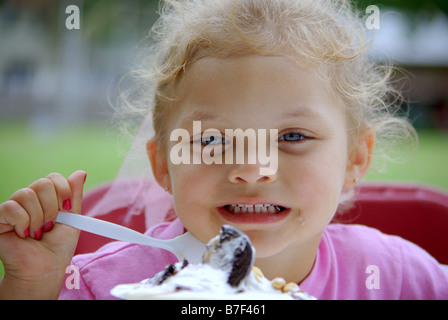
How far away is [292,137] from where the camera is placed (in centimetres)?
50

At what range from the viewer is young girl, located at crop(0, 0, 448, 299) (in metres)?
0.49

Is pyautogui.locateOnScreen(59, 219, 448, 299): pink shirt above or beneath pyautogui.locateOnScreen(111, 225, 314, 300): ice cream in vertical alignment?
beneath

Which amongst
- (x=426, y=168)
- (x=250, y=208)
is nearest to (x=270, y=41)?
(x=250, y=208)

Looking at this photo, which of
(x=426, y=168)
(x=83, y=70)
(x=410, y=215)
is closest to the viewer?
(x=410, y=215)

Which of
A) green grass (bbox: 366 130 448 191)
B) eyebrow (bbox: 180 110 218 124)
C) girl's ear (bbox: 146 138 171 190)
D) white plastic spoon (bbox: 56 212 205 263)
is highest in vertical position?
eyebrow (bbox: 180 110 218 124)

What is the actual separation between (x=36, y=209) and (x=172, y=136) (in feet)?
0.59

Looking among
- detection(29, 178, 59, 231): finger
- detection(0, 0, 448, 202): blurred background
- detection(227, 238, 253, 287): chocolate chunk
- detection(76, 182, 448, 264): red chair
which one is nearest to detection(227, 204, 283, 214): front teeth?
detection(227, 238, 253, 287): chocolate chunk

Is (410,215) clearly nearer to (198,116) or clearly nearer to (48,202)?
Result: (198,116)

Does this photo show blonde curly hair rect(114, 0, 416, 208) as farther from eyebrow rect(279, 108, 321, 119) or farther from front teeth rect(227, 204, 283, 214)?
front teeth rect(227, 204, 283, 214)

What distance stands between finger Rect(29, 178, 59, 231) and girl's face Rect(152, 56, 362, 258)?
0.47 ft

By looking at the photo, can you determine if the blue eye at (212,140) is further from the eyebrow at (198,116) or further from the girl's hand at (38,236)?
the girl's hand at (38,236)

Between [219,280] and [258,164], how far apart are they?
0.47 ft

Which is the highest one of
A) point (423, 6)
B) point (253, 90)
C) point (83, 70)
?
point (423, 6)
